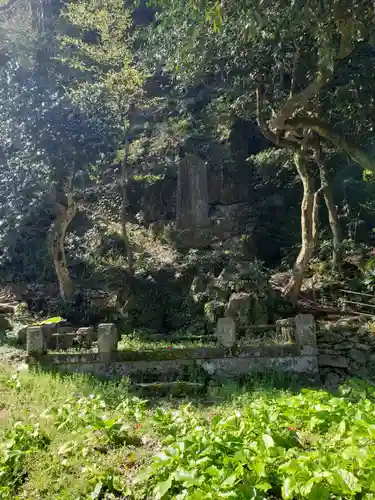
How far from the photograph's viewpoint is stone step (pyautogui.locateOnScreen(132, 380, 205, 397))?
793 cm

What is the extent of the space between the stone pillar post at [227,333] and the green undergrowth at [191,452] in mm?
3168

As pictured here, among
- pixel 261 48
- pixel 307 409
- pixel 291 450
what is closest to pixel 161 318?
pixel 261 48

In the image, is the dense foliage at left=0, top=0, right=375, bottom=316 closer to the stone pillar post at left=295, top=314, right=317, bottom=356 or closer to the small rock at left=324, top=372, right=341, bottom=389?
the stone pillar post at left=295, top=314, right=317, bottom=356

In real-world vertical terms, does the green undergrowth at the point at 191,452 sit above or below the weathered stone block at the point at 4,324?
below

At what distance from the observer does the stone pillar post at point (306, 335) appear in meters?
8.71

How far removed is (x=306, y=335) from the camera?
874 centimetres

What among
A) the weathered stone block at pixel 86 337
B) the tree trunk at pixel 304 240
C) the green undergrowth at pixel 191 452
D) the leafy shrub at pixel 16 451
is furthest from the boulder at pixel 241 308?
the leafy shrub at pixel 16 451

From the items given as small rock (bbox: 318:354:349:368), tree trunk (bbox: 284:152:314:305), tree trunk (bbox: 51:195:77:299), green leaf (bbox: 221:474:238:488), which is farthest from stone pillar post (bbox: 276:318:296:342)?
tree trunk (bbox: 51:195:77:299)

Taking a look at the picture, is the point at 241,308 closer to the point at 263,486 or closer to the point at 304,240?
the point at 304,240

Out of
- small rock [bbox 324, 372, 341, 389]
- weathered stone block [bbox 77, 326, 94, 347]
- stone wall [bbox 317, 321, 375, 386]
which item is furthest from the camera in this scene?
weathered stone block [bbox 77, 326, 94, 347]

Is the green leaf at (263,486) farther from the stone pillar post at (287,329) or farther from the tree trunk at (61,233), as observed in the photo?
the tree trunk at (61,233)

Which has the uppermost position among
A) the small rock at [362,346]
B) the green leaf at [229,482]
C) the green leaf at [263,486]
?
the green leaf at [229,482]

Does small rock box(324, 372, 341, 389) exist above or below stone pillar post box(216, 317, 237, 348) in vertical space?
below

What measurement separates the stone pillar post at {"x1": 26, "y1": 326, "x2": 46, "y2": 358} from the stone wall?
5828mm
